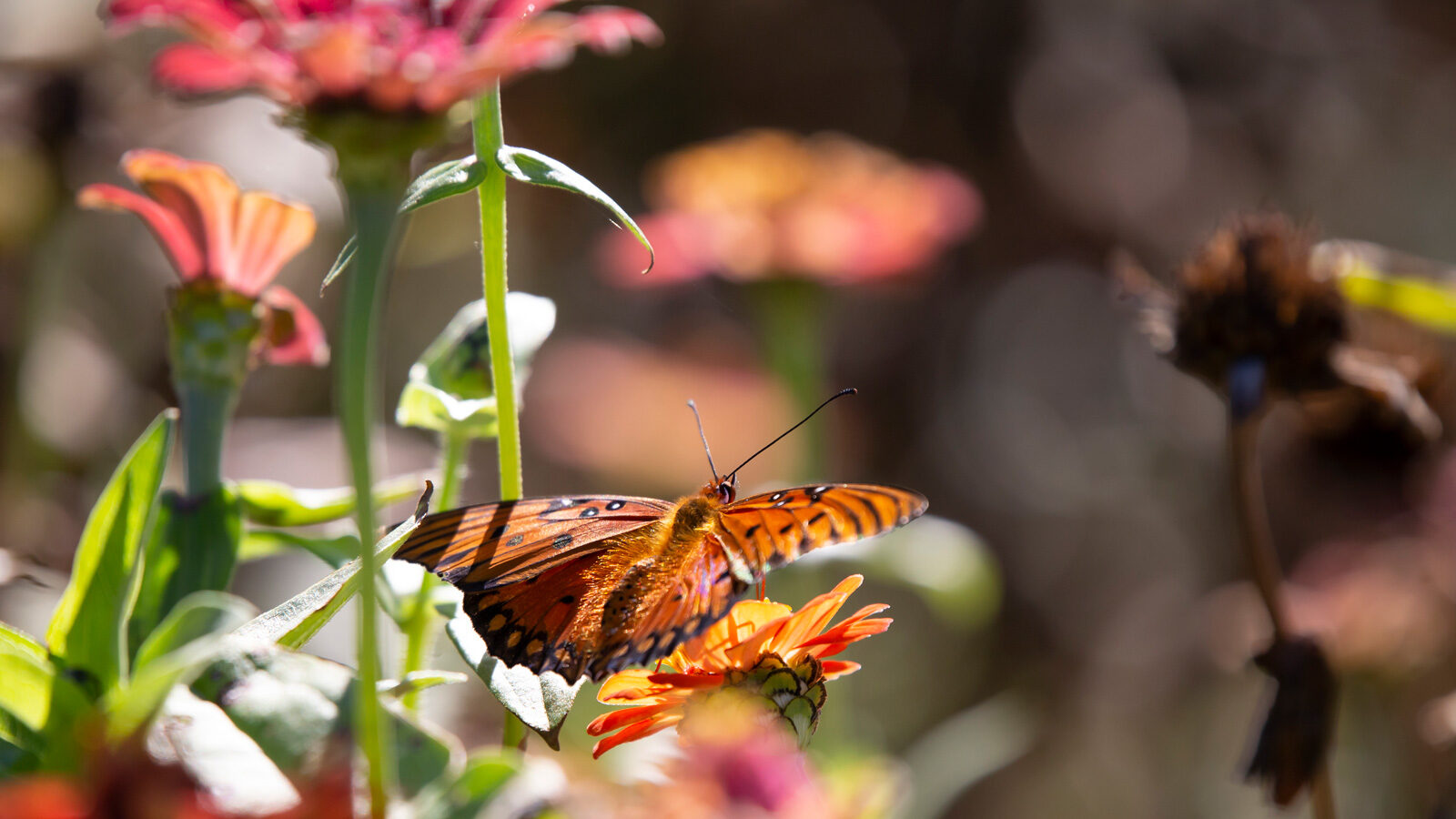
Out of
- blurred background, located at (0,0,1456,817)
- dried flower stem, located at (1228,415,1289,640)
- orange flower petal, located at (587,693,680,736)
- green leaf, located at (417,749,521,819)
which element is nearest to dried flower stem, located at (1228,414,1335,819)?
dried flower stem, located at (1228,415,1289,640)

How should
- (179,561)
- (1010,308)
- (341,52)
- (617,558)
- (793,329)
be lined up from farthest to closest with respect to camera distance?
(1010,308) → (793,329) → (617,558) → (179,561) → (341,52)

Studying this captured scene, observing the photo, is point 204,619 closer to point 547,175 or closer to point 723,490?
point 547,175

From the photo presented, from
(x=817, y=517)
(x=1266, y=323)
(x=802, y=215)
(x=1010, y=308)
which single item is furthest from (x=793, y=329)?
(x=1010, y=308)

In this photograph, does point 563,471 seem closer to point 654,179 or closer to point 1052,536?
point 654,179

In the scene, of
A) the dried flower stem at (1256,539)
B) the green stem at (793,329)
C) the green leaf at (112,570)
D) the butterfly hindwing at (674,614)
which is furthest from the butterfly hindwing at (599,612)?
the green stem at (793,329)

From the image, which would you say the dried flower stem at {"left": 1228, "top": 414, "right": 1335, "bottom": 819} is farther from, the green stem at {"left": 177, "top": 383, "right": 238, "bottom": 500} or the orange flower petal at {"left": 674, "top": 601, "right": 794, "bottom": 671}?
the green stem at {"left": 177, "top": 383, "right": 238, "bottom": 500}
